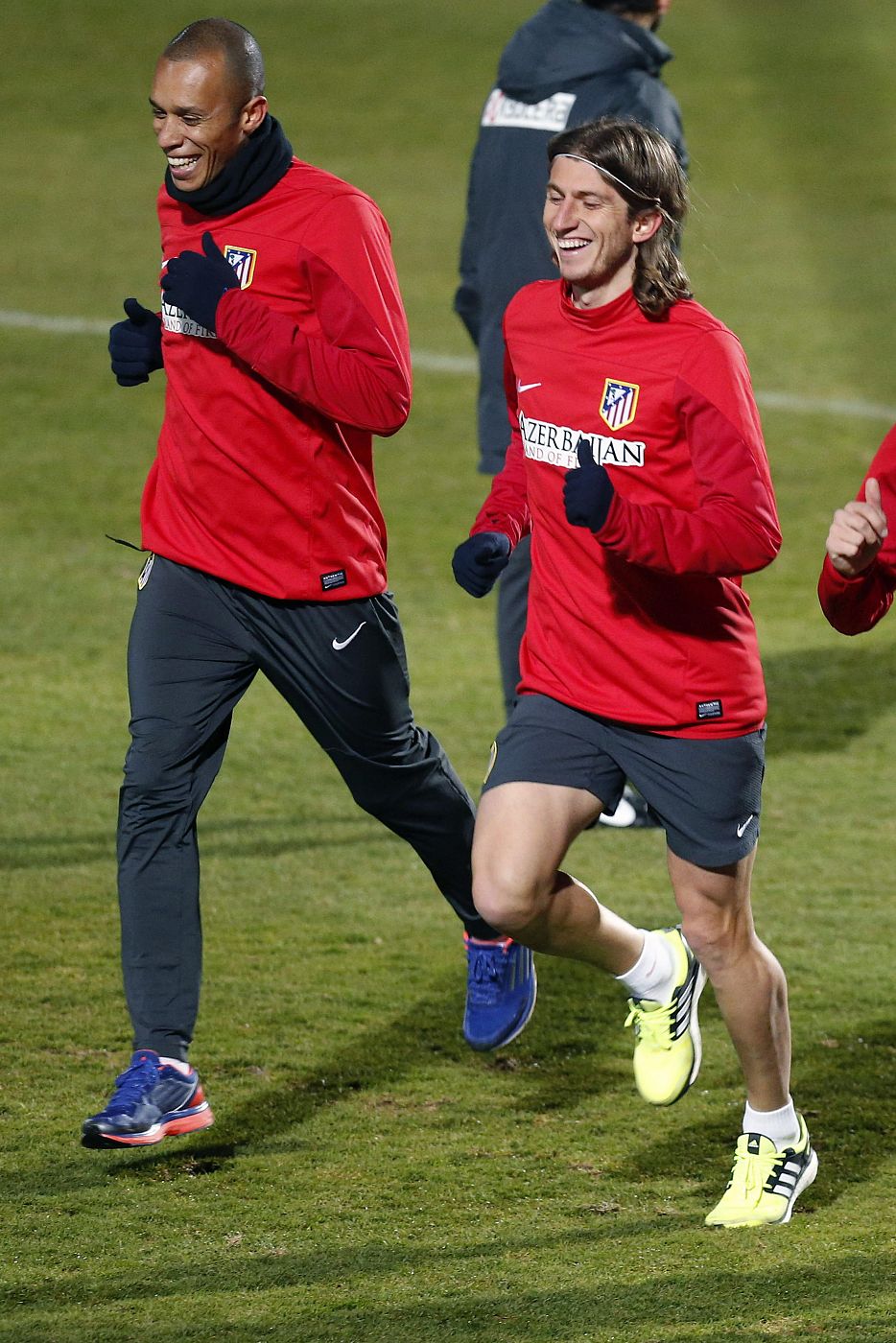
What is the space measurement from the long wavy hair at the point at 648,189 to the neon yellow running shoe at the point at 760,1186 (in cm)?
165

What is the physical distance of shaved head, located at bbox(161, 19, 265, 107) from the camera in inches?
167

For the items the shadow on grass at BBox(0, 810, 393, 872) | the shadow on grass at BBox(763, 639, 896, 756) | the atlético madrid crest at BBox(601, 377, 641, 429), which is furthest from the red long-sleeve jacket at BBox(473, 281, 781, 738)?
the shadow on grass at BBox(763, 639, 896, 756)

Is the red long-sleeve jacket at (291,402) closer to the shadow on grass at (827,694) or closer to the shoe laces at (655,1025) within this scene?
the shoe laces at (655,1025)

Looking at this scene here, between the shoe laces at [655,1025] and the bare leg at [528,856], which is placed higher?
the bare leg at [528,856]

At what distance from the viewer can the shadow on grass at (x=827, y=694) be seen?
8008 millimetres

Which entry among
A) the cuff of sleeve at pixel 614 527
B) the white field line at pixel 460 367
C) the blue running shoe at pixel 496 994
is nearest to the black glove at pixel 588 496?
the cuff of sleeve at pixel 614 527

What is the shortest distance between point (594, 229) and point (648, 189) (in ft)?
0.44

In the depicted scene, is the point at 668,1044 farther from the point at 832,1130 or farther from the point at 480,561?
the point at 480,561

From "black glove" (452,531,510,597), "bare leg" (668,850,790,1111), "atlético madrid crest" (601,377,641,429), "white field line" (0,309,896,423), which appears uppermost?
"atlético madrid crest" (601,377,641,429)

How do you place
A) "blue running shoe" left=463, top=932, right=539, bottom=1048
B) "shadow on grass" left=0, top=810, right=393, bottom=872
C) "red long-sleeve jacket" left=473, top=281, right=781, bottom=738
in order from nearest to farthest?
1. "red long-sleeve jacket" left=473, top=281, right=781, bottom=738
2. "blue running shoe" left=463, top=932, right=539, bottom=1048
3. "shadow on grass" left=0, top=810, right=393, bottom=872

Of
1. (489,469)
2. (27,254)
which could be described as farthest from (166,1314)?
(27,254)

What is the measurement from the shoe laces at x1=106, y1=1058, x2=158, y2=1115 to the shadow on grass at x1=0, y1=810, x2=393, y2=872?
83.7 inches

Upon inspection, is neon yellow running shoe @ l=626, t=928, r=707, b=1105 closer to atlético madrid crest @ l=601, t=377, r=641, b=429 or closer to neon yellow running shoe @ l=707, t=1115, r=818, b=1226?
neon yellow running shoe @ l=707, t=1115, r=818, b=1226

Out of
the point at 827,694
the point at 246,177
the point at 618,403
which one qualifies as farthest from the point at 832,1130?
the point at 827,694
